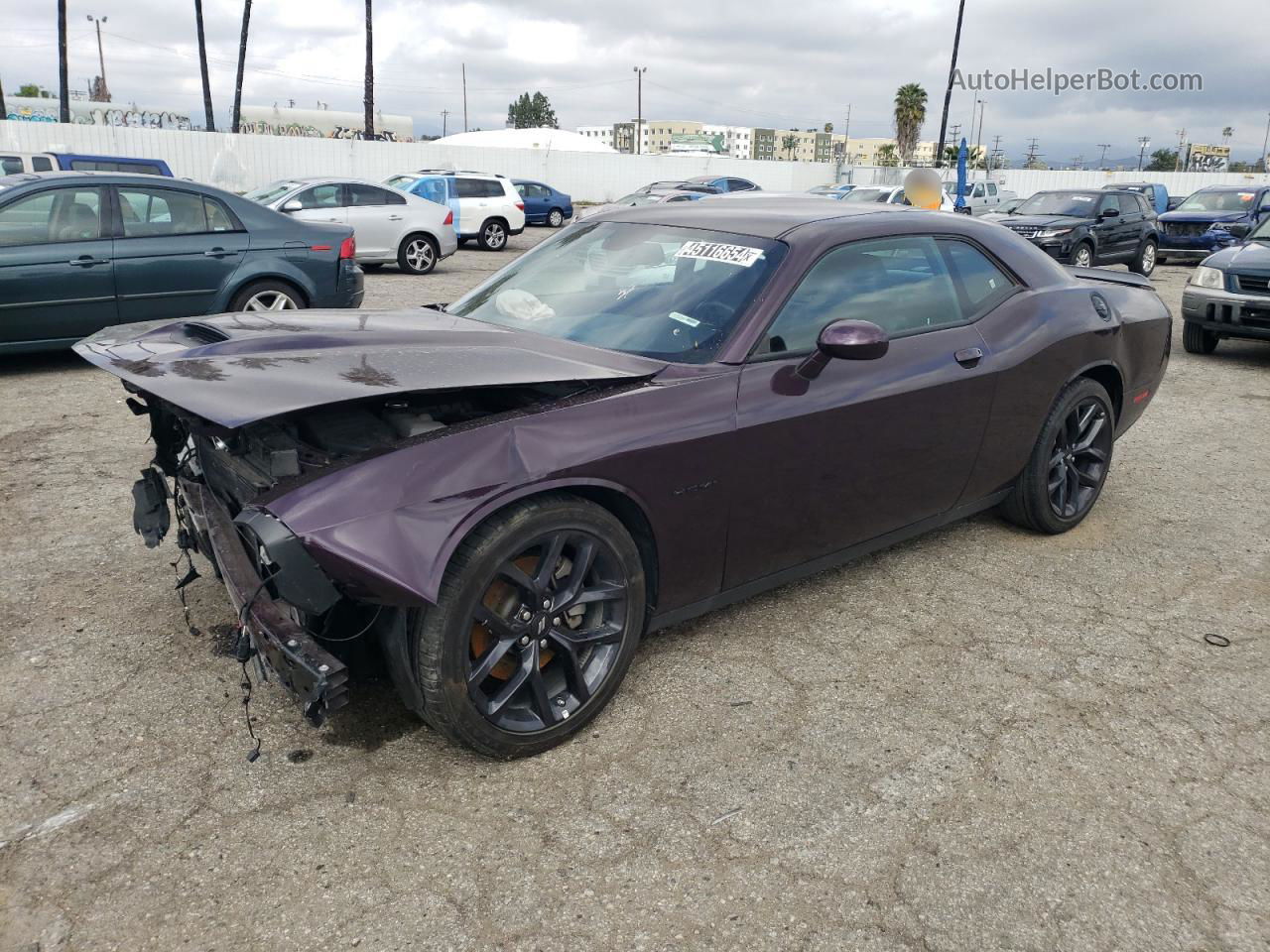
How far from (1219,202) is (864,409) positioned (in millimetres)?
20736

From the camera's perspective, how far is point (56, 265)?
6930mm

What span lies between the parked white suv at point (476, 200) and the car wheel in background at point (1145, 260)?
11998mm

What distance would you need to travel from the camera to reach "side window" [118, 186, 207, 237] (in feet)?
24.0

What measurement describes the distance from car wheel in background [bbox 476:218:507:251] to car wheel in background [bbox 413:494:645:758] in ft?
60.3

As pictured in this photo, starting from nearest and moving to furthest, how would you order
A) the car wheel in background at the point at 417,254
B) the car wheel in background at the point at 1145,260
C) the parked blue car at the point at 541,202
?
the car wheel in background at the point at 417,254 < the car wheel in background at the point at 1145,260 < the parked blue car at the point at 541,202

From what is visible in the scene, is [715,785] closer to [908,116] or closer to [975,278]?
[975,278]

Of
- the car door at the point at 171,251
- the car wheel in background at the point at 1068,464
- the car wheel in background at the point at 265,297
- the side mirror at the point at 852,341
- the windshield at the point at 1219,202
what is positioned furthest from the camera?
the windshield at the point at 1219,202

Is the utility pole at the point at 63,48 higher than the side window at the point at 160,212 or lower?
higher

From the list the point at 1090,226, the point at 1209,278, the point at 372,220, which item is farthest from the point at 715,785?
the point at 1090,226

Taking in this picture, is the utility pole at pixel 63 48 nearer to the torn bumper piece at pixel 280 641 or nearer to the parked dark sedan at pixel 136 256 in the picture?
the parked dark sedan at pixel 136 256

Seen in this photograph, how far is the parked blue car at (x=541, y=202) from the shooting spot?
85.4ft

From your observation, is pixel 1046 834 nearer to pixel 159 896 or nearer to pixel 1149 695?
pixel 1149 695

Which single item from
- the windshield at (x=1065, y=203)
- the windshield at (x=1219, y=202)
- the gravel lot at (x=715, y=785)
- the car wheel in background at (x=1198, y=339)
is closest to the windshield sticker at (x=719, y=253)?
the gravel lot at (x=715, y=785)

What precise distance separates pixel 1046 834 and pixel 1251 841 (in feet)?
1.71
